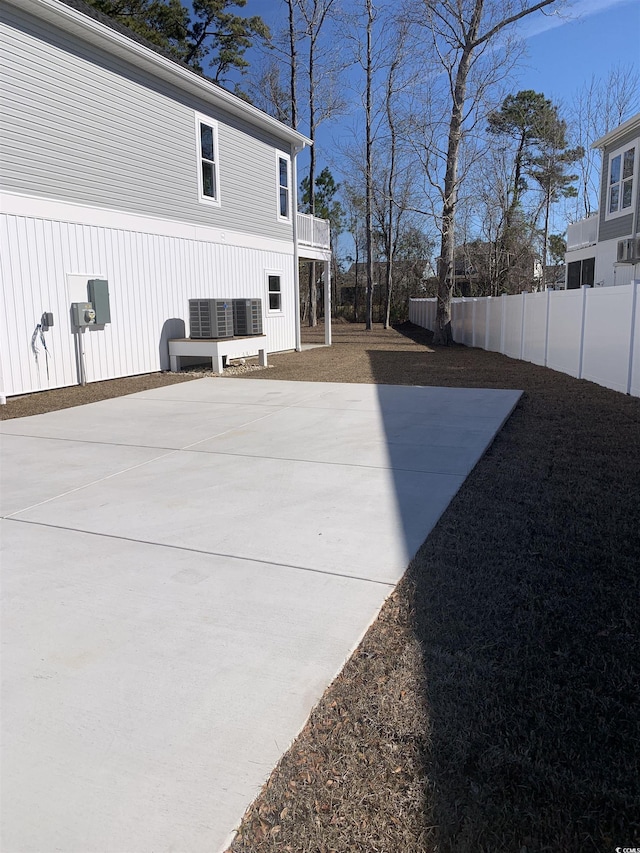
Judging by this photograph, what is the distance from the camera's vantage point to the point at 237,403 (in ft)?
29.2

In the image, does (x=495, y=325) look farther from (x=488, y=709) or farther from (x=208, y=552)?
(x=488, y=709)

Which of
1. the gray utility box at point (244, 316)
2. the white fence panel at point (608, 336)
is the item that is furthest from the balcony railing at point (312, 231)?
the white fence panel at point (608, 336)

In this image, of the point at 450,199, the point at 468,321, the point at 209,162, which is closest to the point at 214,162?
the point at 209,162

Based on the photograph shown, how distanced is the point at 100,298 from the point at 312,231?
9983mm

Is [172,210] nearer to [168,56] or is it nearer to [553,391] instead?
[168,56]

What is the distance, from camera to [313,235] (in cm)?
1919

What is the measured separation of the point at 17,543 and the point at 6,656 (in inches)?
52.1

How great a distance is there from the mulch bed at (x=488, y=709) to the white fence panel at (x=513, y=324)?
34.7ft

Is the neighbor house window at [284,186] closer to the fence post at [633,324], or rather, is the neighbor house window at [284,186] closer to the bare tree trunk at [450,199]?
the bare tree trunk at [450,199]

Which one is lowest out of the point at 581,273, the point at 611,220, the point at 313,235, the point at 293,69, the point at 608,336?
the point at 608,336

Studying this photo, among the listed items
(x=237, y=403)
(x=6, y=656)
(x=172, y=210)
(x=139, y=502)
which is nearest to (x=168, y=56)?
(x=172, y=210)

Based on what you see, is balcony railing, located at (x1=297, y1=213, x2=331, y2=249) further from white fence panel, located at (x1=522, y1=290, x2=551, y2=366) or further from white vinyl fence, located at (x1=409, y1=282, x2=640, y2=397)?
white fence panel, located at (x1=522, y1=290, x2=551, y2=366)

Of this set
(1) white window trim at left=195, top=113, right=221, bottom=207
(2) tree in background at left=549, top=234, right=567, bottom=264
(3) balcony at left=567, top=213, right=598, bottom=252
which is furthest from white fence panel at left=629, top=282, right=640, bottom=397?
(2) tree in background at left=549, top=234, right=567, bottom=264

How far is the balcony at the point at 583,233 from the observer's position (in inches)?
805
